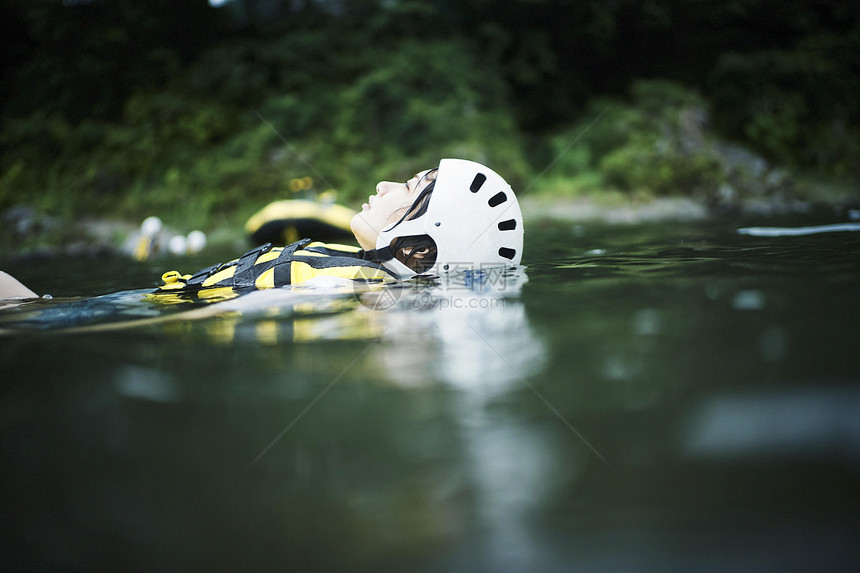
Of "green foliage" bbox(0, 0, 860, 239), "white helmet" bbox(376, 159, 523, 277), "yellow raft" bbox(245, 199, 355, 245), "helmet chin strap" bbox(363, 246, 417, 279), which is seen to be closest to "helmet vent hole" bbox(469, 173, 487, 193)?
"white helmet" bbox(376, 159, 523, 277)

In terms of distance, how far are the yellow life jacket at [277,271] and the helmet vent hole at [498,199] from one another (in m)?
0.76

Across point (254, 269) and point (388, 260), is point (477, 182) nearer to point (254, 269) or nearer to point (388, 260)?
point (388, 260)

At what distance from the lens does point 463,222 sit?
3.91 m

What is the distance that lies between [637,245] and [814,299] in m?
3.02

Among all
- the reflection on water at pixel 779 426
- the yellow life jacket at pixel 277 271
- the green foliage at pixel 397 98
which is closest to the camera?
the reflection on water at pixel 779 426

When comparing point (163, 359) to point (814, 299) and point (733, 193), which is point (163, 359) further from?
point (733, 193)

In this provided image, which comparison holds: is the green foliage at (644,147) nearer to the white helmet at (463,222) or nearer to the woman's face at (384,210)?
the white helmet at (463,222)

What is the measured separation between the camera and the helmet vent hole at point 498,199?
158 inches

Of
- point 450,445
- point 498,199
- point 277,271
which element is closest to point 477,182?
point 498,199

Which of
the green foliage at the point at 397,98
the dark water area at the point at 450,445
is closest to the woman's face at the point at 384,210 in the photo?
the dark water area at the point at 450,445

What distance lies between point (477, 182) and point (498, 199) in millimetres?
173

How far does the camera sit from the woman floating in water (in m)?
3.85

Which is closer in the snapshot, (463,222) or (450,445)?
(450,445)

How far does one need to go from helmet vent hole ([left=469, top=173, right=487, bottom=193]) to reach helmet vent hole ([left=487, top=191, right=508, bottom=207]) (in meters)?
0.11
